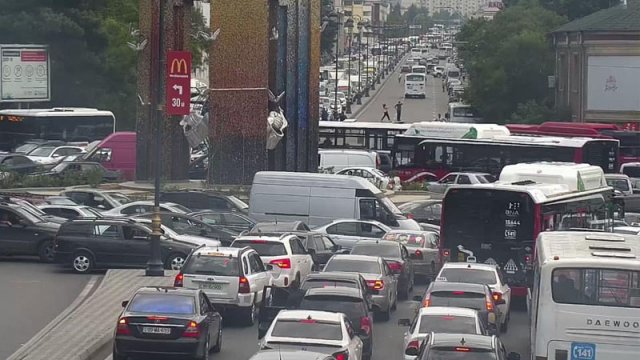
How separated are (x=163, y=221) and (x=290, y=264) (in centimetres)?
798

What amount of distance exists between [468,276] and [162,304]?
7.44 meters

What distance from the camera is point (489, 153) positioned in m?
58.8

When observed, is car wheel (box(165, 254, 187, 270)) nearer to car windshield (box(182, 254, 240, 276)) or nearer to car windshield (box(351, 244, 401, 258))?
car windshield (box(351, 244, 401, 258))

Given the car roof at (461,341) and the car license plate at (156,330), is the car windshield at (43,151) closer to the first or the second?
the car license plate at (156,330)

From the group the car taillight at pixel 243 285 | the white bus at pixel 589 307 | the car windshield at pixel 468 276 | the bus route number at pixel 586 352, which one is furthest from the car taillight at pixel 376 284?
the bus route number at pixel 586 352

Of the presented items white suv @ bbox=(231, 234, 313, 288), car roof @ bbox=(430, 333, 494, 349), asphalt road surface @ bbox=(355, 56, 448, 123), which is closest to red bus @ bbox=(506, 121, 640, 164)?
white suv @ bbox=(231, 234, 313, 288)

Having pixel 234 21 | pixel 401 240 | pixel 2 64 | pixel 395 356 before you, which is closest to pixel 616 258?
pixel 395 356

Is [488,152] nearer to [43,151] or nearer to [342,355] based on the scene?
[43,151]

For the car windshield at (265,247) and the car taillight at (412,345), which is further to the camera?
the car windshield at (265,247)

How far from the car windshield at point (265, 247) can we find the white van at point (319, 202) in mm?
10660

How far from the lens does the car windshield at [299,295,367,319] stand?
21.8 metres

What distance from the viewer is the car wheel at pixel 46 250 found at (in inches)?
1361

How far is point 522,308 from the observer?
30.5 meters

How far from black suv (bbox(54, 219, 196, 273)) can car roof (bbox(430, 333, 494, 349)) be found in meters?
16.5
